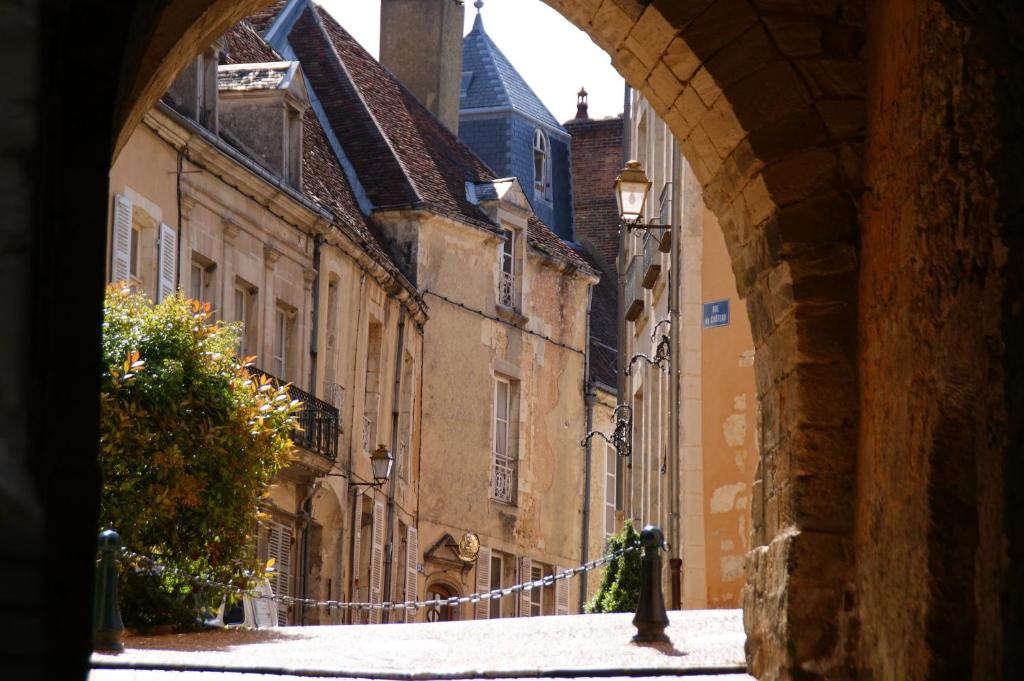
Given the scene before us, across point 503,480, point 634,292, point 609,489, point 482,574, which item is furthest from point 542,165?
point 634,292

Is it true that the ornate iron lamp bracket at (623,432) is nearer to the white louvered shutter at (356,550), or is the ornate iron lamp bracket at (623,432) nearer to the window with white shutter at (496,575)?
the white louvered shutter at (356,550)

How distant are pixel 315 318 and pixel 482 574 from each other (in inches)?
255

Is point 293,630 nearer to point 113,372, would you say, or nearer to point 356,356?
point 113,372

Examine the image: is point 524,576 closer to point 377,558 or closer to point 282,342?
point 377,558

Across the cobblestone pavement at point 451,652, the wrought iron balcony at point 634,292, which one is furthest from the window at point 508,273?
the cobblestone pavement at point 451,652

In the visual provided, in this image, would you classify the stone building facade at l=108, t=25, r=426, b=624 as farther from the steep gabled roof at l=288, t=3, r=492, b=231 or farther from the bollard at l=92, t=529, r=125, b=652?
the bollard at l=92, t=529, r=125, b=652

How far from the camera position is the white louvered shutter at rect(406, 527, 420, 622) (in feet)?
80.7

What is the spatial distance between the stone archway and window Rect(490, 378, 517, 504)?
65.6 feet

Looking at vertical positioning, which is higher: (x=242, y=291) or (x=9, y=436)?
(x=242, y=291)

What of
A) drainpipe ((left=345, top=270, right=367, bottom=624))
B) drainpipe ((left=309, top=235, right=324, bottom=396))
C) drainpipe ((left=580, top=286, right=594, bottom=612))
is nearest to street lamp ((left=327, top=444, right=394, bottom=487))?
drainpipe ((left=345, top=270, right=367, bottom=624))

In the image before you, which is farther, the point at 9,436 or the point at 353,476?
the point at 353,476

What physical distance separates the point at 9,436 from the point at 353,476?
1995cm

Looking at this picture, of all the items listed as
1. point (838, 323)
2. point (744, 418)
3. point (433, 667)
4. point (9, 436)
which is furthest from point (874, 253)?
point (744, 418)

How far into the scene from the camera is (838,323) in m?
7.01
